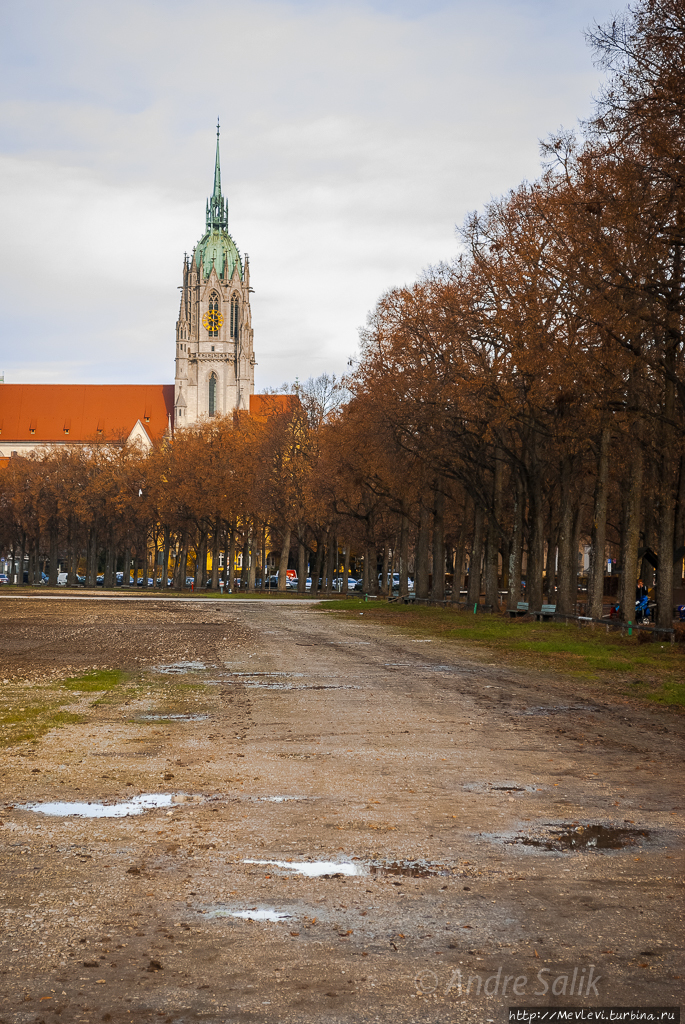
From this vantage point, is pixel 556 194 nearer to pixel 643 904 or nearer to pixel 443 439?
pixel 443 439

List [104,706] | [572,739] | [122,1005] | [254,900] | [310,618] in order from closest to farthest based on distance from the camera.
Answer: [122,1005] → [254,900] → [572,739] → [104,706] → [310,618]

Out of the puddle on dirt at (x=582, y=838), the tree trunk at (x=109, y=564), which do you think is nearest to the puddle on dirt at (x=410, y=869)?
the puddle on dirt at (x=582, y=838)

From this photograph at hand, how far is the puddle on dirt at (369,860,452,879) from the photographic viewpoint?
624 centimetres

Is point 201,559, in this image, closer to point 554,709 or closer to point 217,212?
point 554,709

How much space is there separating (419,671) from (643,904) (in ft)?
45.2

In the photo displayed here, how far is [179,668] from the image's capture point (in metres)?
19.0

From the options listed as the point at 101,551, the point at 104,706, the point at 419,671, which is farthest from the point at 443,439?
the point at 101,551

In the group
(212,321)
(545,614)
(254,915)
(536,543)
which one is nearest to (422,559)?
(536,543)

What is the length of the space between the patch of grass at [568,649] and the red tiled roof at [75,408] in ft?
408

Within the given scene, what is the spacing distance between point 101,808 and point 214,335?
14637cm

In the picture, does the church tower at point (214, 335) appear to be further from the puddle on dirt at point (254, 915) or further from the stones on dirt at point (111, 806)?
the puddle on dirt at point (254, 915)

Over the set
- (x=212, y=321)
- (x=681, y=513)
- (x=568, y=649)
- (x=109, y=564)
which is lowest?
(x=568, y=649)

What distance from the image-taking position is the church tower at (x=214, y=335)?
150 m

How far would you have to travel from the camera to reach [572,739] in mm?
11547
